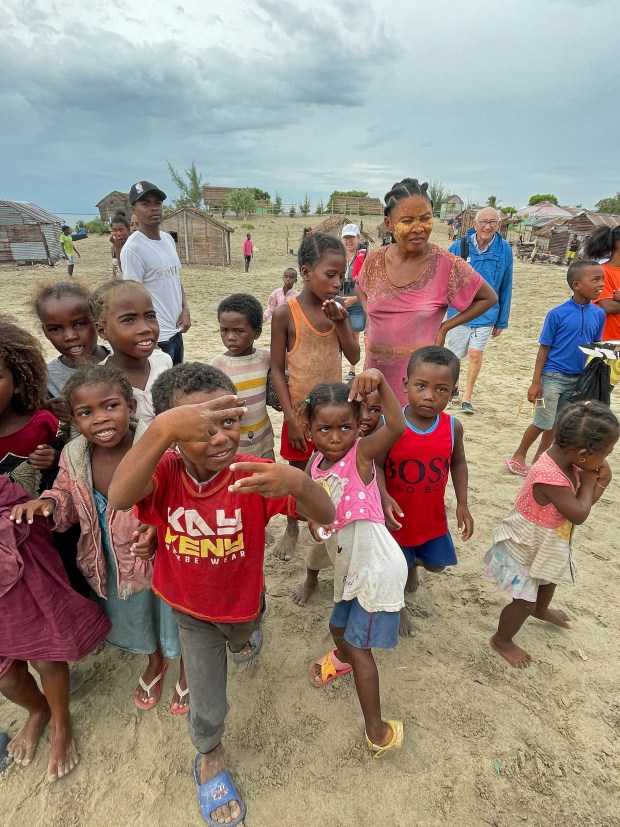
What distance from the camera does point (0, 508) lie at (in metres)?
1.57

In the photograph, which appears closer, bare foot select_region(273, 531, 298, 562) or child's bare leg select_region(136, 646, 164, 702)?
child's bare leg select_region(136, 646, 164, 702)

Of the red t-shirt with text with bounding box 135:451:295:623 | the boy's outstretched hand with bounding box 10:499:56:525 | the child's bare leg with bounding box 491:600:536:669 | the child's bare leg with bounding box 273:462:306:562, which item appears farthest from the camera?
the child's bare leg with bounding box 273:462:306:562

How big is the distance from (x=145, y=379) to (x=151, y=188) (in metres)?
2.62

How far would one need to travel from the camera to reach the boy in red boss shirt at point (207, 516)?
1.16 meters

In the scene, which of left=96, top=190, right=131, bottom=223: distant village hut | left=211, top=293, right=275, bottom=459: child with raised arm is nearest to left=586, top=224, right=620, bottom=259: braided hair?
left=211, top=293, right=275, bottom=459: child with raised arm

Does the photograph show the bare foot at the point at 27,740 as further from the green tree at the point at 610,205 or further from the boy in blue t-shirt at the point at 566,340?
the green tree at the point at 610,205

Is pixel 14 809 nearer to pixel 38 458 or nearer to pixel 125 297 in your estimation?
pixel 38 458

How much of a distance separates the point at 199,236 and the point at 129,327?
18.2 m

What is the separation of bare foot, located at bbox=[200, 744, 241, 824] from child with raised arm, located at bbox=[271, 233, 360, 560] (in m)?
1.43

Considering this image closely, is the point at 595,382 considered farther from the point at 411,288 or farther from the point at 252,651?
the point at 252,651

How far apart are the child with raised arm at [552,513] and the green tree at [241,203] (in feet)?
117

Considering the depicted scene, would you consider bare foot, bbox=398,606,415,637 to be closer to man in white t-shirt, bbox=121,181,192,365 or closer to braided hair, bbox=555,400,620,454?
braided hair, bbox=555,400,620,454

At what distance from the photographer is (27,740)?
1.79 m

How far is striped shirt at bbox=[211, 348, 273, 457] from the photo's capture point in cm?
261
